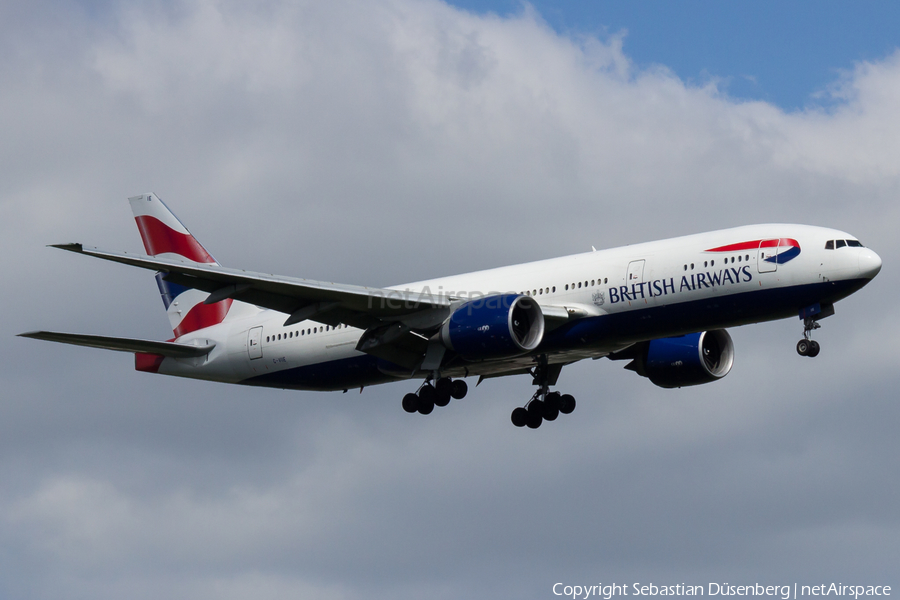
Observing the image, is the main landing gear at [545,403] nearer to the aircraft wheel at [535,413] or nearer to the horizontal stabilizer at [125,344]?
the aircraft wheel at [535,413]

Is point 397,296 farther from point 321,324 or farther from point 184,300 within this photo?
point 184,300

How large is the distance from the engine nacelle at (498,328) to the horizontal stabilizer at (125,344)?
11053 mm

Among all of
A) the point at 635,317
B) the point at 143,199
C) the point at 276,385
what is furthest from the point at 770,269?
the point at 143,199

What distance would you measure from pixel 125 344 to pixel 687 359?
61.1 feet

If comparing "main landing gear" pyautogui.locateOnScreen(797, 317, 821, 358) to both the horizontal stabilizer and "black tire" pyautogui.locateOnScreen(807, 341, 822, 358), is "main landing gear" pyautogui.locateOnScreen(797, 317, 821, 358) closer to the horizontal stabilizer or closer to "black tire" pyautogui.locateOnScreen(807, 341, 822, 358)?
"black tire" pyautogui.locateOnScreen(807, 341, 822, 358)

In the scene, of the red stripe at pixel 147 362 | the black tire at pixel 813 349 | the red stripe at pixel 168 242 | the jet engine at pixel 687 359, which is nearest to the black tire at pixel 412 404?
the jet engine at pixel 687 359

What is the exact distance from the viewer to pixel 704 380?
4219 cm

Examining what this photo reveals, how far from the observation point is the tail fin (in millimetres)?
44969

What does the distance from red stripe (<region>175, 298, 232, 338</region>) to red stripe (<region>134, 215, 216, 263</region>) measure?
7.47 ft

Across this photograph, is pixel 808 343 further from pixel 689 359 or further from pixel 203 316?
pixel 203 316

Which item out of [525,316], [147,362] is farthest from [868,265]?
[147,362]

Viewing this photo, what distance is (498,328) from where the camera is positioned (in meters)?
35.4

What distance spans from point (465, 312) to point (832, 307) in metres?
10.4

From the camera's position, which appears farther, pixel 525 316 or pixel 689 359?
pixel 689 359
